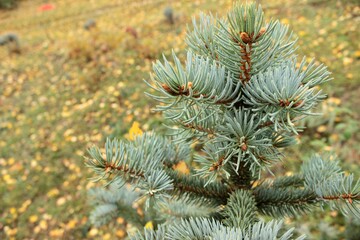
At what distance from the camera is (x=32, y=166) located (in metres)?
4.29

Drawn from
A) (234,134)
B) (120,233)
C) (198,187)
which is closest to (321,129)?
(120,233)

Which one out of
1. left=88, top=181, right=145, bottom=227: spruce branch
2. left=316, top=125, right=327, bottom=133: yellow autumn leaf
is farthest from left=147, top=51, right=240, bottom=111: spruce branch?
left=316, top=125, right=327, bottom=133: yellow autumn leaf

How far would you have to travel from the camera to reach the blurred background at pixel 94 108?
128 inches

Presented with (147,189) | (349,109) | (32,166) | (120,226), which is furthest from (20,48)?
(147,189)

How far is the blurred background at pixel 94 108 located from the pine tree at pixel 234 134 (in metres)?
0.90

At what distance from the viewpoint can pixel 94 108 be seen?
492cm

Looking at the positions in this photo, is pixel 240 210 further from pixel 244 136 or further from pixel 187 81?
pixel 187 81

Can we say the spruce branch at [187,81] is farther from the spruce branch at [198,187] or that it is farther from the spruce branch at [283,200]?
the spruce branch at [283,200]

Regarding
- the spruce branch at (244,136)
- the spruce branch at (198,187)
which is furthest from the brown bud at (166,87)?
the spruce branch at (198,187)

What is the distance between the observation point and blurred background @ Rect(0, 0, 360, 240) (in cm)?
326

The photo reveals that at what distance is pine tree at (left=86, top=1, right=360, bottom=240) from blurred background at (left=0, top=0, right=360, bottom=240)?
2.95 ft

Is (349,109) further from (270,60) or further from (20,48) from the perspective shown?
(20,48)

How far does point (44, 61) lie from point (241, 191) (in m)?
7.26

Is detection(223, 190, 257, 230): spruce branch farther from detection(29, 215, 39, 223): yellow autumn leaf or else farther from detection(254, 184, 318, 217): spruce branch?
detection(29, 215, 39, 223): yellow autumn leaf
